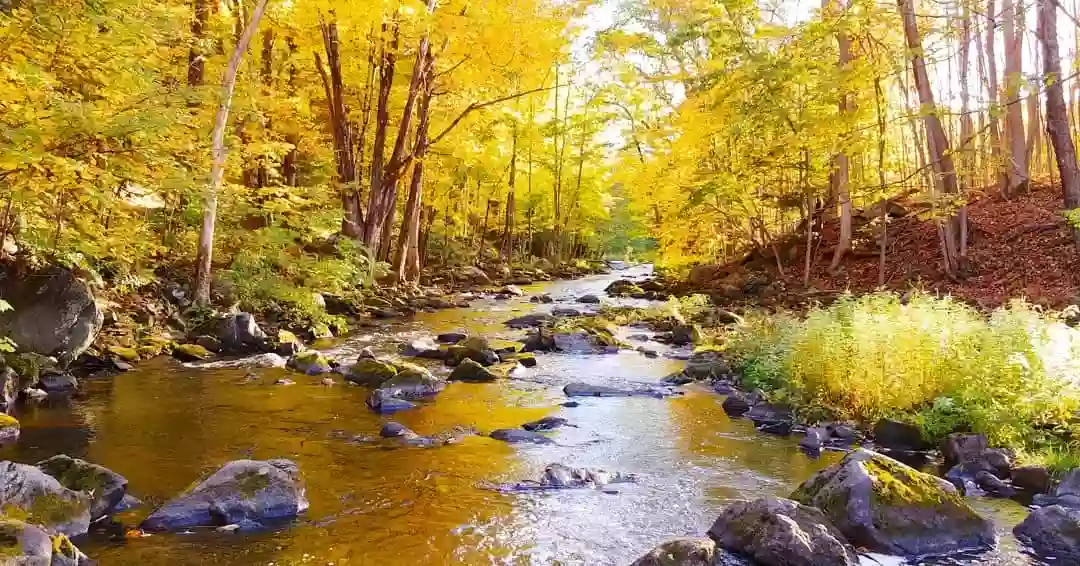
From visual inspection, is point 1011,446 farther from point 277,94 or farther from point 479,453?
point 277,94

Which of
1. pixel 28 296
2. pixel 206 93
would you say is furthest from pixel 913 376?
pixel 28 296

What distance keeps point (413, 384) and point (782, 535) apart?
6071 millimetres

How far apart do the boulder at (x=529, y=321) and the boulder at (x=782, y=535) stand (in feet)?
40.7

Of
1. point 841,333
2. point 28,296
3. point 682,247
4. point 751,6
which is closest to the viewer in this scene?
point 841,333

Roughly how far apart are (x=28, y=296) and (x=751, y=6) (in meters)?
14.8

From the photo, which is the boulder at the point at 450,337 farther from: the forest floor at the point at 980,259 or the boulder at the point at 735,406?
the forest floor at the point at 980,259

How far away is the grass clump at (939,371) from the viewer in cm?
696

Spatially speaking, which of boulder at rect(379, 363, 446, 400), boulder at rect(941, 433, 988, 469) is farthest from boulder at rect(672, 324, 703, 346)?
boulder at rect(941, 433, 988, 469)

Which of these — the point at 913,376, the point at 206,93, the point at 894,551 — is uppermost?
the point at 206,93

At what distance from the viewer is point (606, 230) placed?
55.6 meters

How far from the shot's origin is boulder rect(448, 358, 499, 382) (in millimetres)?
10922

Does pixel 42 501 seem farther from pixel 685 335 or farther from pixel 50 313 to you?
pixel 685 335

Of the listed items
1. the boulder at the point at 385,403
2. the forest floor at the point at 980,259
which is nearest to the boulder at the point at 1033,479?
the boulder at the point at 385,403

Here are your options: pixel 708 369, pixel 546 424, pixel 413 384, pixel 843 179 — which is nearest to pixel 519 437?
pixel 546 424
